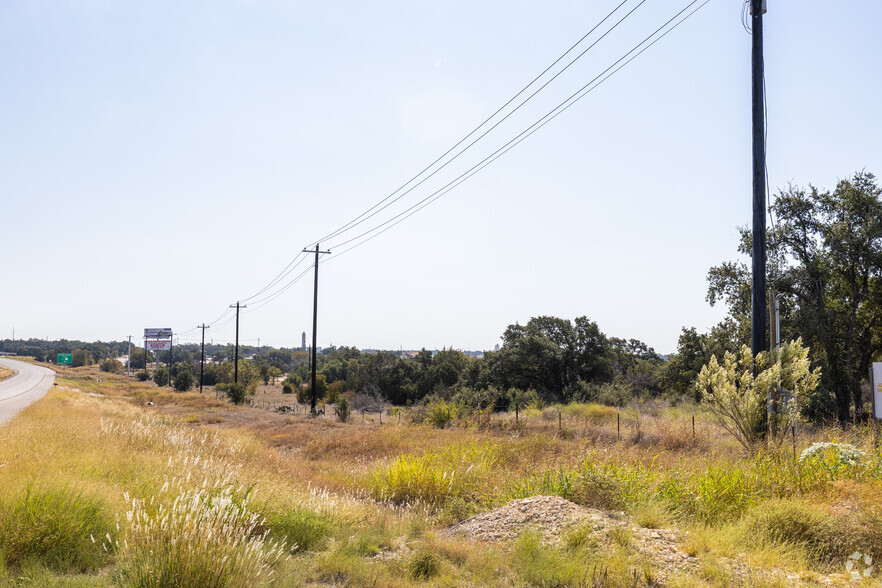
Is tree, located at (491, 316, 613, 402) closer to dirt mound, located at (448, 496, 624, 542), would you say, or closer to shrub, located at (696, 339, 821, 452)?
shrub, located at (696, 339, 821, 452)

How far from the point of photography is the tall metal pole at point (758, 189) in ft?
31.8

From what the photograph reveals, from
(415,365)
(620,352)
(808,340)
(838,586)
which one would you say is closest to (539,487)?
(838,586)

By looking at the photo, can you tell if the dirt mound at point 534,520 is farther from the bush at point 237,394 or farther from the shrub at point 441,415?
the bush at point 237,394

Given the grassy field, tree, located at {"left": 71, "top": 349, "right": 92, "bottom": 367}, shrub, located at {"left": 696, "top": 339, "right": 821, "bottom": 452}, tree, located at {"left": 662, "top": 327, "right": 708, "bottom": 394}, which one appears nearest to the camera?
the grassy field

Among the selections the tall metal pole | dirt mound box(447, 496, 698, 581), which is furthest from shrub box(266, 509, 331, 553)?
the tall metal pole

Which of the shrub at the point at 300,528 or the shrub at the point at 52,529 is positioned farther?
the shrub at the point at 300,528

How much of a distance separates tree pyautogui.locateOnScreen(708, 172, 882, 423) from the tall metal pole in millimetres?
14800

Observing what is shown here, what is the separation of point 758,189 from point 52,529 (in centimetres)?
1155

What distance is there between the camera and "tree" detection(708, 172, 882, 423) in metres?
22.1

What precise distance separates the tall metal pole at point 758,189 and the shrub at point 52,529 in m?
10.1

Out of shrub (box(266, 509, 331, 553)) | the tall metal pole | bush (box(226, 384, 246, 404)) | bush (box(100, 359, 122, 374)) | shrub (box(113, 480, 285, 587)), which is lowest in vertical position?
bush (box(100, 359, 122, 374))

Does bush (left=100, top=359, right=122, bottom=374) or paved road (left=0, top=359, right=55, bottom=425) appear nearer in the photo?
paved road (left=0, top=359, right=55, bottom=425)

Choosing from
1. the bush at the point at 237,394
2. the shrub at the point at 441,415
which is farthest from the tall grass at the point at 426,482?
the bush at the point at 237,394

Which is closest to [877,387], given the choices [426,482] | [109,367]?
[426,482]
